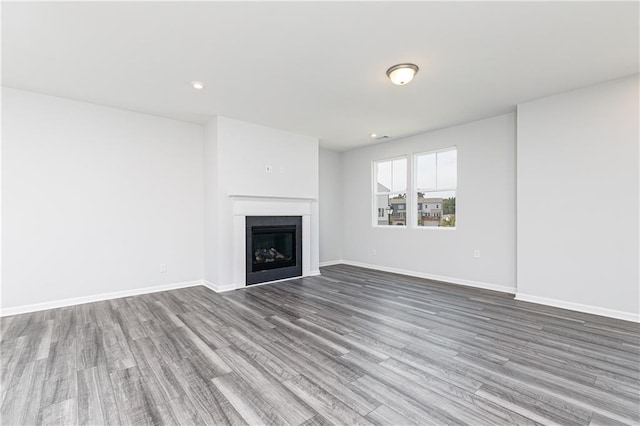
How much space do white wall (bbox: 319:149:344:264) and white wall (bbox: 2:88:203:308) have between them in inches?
106

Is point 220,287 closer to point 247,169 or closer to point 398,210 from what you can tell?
point 247,169

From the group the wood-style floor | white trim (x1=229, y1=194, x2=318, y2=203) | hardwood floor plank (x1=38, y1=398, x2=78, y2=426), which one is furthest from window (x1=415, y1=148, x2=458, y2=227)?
hardwood floor plank (x1=38, y1=398, x2=78, y2=426)

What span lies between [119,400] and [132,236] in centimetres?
296

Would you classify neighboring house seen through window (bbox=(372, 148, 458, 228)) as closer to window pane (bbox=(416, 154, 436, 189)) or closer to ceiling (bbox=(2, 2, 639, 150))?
window pane (bbox=(416, 154, 436, 189))

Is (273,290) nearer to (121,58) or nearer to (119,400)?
(119,400)

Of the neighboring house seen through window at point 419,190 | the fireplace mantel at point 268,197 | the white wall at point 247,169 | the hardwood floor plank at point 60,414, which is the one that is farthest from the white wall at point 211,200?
the neighboring house seen through window at point 419,190

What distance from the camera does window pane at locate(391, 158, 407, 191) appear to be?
5805 mm

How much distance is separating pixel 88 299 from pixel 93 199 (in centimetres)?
132

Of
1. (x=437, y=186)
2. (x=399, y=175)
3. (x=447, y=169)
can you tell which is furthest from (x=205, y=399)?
(x=399, y=175)

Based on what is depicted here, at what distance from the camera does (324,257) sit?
6.62 metres

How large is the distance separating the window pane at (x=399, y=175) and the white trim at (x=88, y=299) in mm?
4091

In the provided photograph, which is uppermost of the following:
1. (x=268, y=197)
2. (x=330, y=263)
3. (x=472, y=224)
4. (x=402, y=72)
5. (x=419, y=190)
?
(x=402, y=72)

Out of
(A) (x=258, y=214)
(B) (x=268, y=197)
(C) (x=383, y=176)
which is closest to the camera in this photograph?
(A) (x=258, y=214)

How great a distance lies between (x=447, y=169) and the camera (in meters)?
5.18
